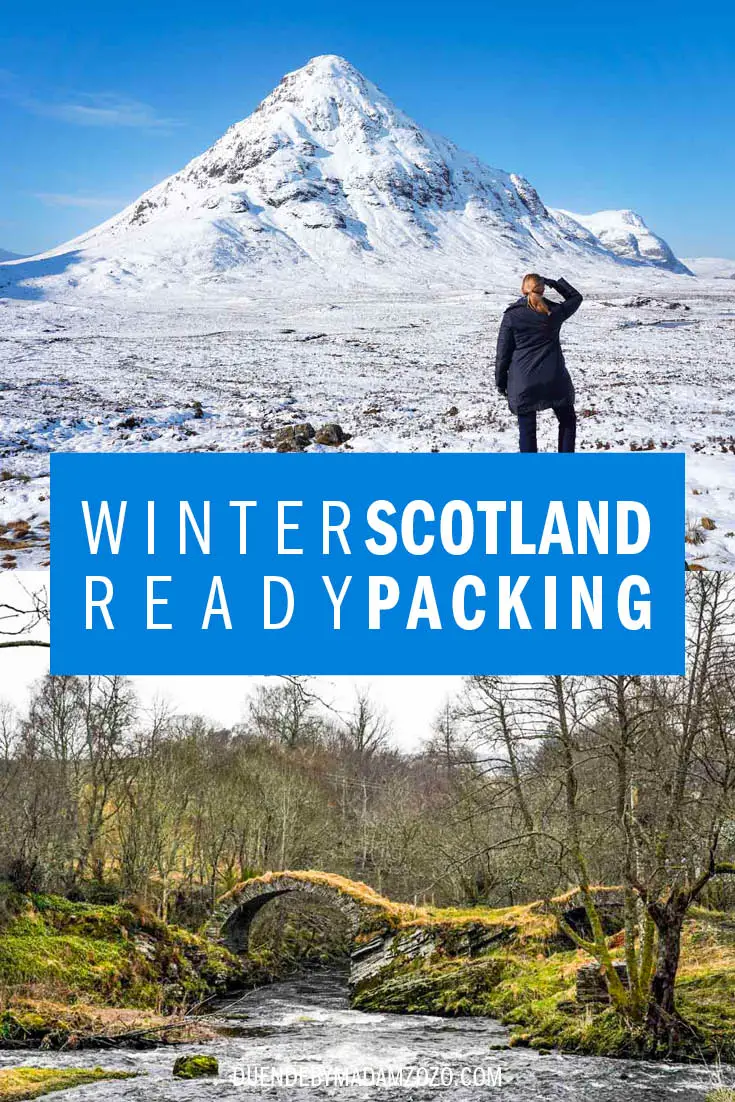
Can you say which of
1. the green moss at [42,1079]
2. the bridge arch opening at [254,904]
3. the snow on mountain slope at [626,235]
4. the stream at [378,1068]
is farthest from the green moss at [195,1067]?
the snow on mountain slope at [626,235]

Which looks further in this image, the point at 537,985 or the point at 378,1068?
the point at 537,985

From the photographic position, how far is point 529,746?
17391 millimetres

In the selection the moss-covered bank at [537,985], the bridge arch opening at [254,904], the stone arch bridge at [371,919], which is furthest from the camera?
the bridge arch opening at [254,904]

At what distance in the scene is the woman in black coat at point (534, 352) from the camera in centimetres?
959

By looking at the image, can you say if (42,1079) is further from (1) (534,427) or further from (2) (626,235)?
(2) (626,235)

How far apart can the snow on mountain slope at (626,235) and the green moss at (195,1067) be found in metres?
131

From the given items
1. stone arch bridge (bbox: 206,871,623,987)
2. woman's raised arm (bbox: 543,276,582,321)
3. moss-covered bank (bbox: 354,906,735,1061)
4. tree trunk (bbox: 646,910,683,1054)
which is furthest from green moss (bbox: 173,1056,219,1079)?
woman's raised arm (bbox: 543,276,582,321)

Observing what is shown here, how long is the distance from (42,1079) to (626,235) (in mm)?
162133

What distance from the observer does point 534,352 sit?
984cm

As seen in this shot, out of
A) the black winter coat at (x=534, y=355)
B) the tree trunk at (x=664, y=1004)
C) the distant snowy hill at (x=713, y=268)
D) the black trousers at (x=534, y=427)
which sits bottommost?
the tree trunk at (x=664, y=1004)

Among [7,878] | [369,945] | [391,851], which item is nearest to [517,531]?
[7,878]

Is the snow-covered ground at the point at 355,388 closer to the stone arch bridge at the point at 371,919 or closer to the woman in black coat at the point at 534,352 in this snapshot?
the woman in black coat at the point at 534,352

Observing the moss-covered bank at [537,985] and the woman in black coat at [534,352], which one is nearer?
the woman in black coat at [534,352]

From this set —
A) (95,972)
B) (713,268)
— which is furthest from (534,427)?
(713,268)
